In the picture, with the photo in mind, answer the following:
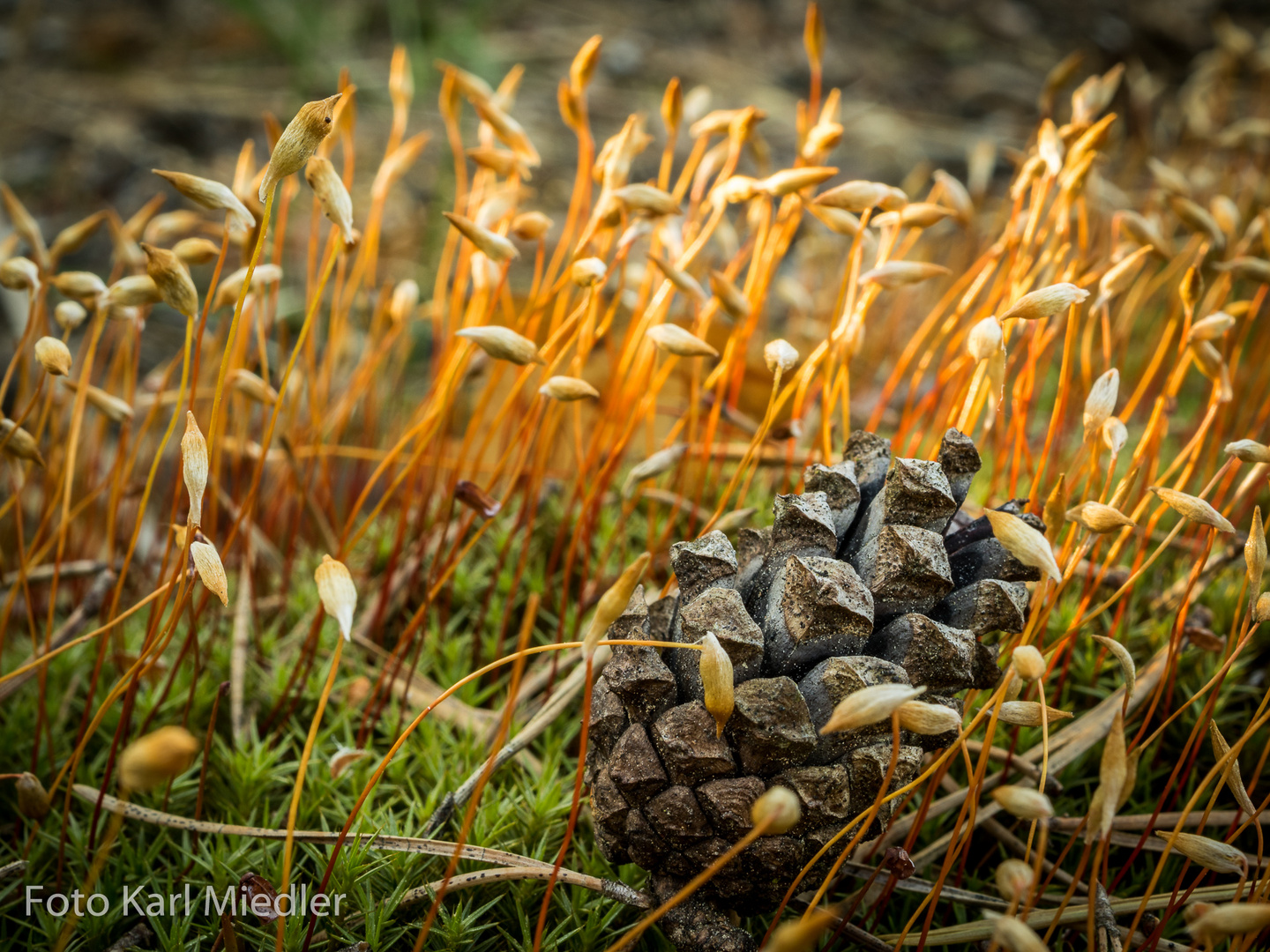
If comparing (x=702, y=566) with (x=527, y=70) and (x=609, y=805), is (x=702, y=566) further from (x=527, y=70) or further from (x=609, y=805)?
(x=527, y=70)

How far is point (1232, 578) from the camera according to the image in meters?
0.81

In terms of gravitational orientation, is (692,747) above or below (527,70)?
below

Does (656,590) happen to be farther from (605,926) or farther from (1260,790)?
(1260,790)

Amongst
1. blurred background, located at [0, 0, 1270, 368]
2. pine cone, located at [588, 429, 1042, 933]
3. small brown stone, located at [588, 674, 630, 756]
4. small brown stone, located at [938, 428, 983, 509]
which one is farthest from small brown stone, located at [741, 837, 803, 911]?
blurred background, located at [0, 0, 1270, 368]

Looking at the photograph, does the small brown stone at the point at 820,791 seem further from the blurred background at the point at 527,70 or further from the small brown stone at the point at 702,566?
the blurred background at the point at 527,70

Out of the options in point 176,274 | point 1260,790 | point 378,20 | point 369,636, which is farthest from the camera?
point 378,20

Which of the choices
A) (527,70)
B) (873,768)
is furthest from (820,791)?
(527,70)

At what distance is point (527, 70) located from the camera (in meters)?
2.46

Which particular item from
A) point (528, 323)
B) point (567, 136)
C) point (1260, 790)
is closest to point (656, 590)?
point (528, 323)

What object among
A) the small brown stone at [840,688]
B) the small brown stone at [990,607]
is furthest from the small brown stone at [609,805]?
the small brown stone at [990,607]

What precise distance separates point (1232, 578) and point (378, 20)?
9.20 feet

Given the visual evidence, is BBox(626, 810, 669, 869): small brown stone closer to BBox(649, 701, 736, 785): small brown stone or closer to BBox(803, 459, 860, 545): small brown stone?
BBox(649, 701, 736, 785): small brown stone

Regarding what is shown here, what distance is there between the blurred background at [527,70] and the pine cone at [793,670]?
1.49m

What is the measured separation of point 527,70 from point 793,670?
2.45m
